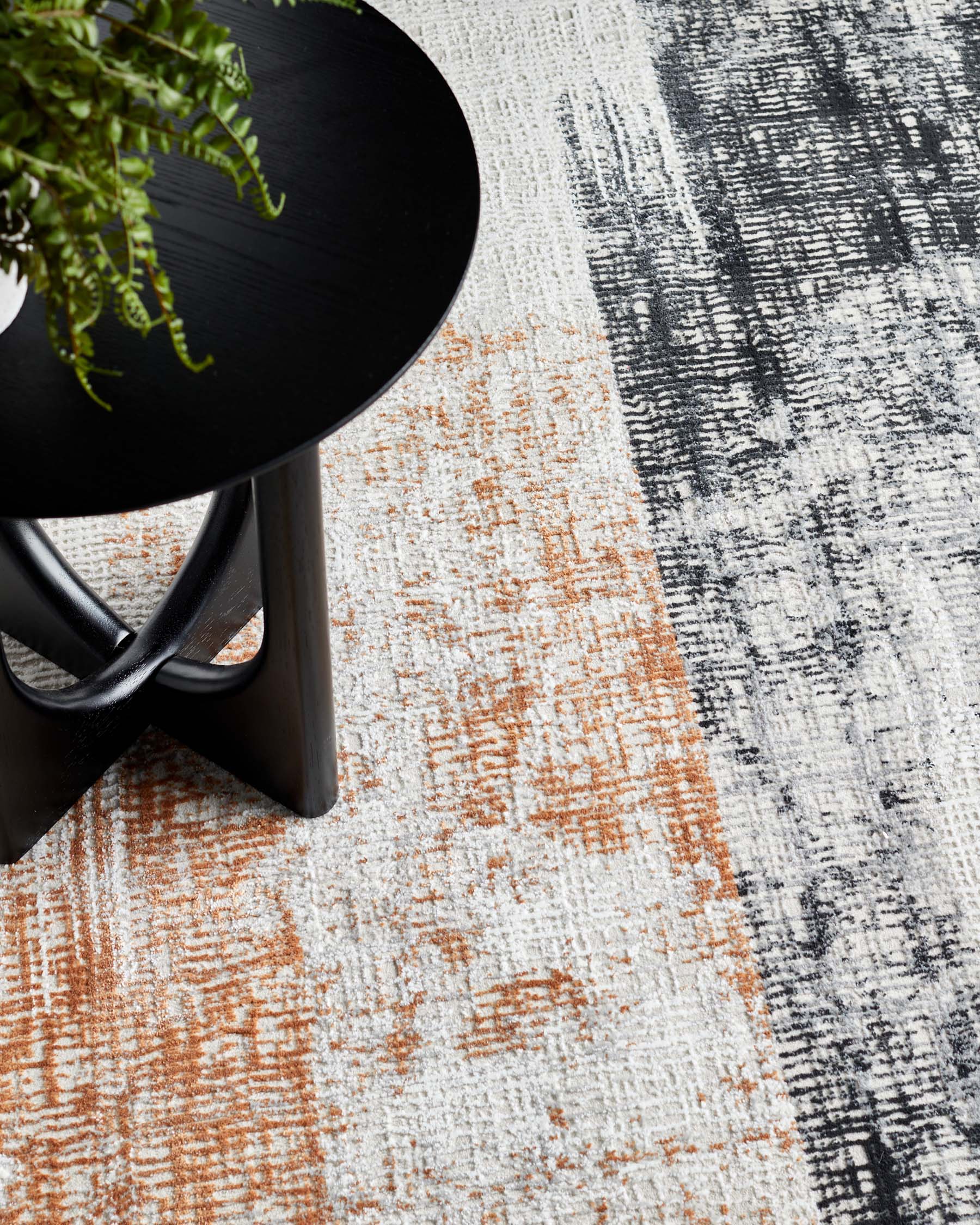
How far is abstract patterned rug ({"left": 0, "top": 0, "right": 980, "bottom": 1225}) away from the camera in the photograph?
1051 millimetres

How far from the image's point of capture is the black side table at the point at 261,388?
0.76 meters

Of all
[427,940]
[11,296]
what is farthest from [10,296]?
[427,940]

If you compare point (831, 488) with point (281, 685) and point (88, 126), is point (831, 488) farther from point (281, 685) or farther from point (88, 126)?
point (88, 126)

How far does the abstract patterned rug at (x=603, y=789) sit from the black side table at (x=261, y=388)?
11 cm

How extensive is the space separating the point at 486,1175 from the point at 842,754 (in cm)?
53

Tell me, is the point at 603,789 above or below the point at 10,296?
below

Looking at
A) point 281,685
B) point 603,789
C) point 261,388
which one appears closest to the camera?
point 261,388

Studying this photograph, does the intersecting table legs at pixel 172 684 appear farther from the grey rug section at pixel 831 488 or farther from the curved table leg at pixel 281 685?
the grey rug section at pixel 831 488

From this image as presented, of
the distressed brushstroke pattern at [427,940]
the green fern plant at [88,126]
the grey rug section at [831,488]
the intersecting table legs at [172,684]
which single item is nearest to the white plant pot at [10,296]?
the green fern plant at [88,126]

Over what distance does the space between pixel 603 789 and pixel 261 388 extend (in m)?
0.60

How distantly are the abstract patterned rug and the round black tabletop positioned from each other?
0.54m

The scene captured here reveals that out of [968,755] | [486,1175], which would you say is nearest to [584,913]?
[486,1175]

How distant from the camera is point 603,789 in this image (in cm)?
124

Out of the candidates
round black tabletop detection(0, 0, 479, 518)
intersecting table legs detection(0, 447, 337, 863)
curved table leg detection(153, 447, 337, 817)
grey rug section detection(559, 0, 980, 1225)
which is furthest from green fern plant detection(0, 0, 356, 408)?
grey rug section detection(559, 0, 980, 1225)
